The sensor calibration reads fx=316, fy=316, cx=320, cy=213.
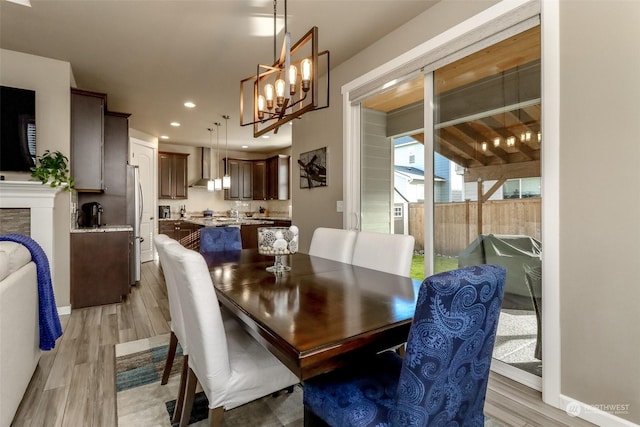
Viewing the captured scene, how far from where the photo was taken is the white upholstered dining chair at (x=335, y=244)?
7.70 ft

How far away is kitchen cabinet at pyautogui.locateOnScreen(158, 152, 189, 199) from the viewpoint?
6.91 m

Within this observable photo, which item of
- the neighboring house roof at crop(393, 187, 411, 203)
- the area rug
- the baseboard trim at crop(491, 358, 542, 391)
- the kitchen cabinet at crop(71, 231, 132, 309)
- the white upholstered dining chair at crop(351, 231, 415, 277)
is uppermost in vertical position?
the neighboring house roof at crop(393, 187, 411, 203)

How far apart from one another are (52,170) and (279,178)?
4668mm

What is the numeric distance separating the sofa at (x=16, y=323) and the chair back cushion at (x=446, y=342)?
172 centimetres

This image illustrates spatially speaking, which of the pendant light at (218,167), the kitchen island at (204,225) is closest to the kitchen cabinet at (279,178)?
the kitchen island at (204,225)

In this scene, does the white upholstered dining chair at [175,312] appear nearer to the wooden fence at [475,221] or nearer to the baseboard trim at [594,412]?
the wooden fence at [475,221]

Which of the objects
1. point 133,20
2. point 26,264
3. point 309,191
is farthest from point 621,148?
point 133,20

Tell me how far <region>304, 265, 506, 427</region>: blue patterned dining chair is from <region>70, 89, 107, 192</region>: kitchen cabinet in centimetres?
398

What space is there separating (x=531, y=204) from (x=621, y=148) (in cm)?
54

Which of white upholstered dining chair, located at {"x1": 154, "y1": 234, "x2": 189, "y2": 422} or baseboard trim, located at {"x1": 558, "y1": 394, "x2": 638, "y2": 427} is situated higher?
white upholstered dining chair, located at {"x1": 154, "y1": 234, "x2": 189, "y2": 422}

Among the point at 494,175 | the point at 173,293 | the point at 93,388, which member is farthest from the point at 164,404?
the point at 494,175

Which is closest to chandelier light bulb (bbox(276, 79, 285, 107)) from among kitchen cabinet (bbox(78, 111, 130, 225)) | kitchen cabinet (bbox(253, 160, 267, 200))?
kitchen cabinet (bbox(78, 111, 130, 225))

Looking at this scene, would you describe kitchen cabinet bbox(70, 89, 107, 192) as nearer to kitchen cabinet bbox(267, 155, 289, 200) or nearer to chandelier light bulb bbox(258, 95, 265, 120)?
chandelier light bulb bbox(258, 95, 265, 120)

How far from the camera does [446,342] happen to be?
831 millimetres
